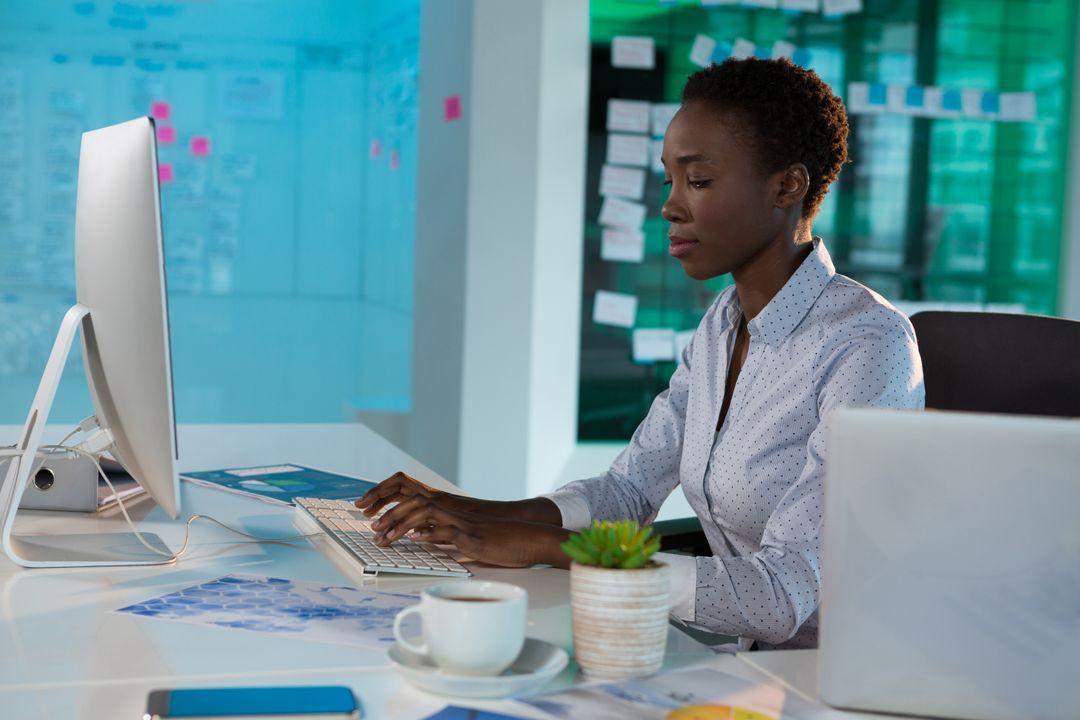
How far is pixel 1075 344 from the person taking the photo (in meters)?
1.71

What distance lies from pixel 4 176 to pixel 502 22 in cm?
231

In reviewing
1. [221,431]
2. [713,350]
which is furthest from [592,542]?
[221,431]

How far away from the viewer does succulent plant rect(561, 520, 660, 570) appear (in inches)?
40.7

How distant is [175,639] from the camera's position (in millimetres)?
1118

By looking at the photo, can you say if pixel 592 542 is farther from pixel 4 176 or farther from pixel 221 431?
pixel 4 176

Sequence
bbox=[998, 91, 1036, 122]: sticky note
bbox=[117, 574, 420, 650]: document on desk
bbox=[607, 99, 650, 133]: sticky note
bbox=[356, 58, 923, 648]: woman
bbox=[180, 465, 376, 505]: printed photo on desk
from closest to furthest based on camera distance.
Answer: bbox=[117, 574, 420, 650]: document on desk, bbox=[356, 58, 923, 648]: woman, bbox=[180, 465, 376, 505]: printed photo on desk, bbox=[607, 99, 650, 133]: sticky note, bbox=[998, 91, 1036, 122]: sticky note

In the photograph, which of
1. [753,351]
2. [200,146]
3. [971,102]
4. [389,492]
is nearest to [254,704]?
[389,492]

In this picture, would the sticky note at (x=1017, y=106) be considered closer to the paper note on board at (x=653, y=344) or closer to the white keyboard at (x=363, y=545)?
the paper note on board at (x=653, y=344)

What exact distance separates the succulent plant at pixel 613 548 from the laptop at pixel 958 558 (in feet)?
0.52

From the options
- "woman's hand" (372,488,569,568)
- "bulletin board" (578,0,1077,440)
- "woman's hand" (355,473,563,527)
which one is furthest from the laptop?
"bulletin board" (578,0,1077,440)

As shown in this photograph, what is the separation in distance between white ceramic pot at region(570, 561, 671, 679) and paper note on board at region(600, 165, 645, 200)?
3024 mm

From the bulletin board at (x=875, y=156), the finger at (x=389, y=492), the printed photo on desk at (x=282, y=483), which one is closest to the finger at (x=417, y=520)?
the finger at (x=389, y=492)

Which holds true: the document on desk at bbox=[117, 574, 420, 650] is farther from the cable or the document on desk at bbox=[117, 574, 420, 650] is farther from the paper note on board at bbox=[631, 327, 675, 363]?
the paper note on board at bbox=[631, 327, 675, 363]

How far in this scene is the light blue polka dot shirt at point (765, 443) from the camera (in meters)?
1.36
